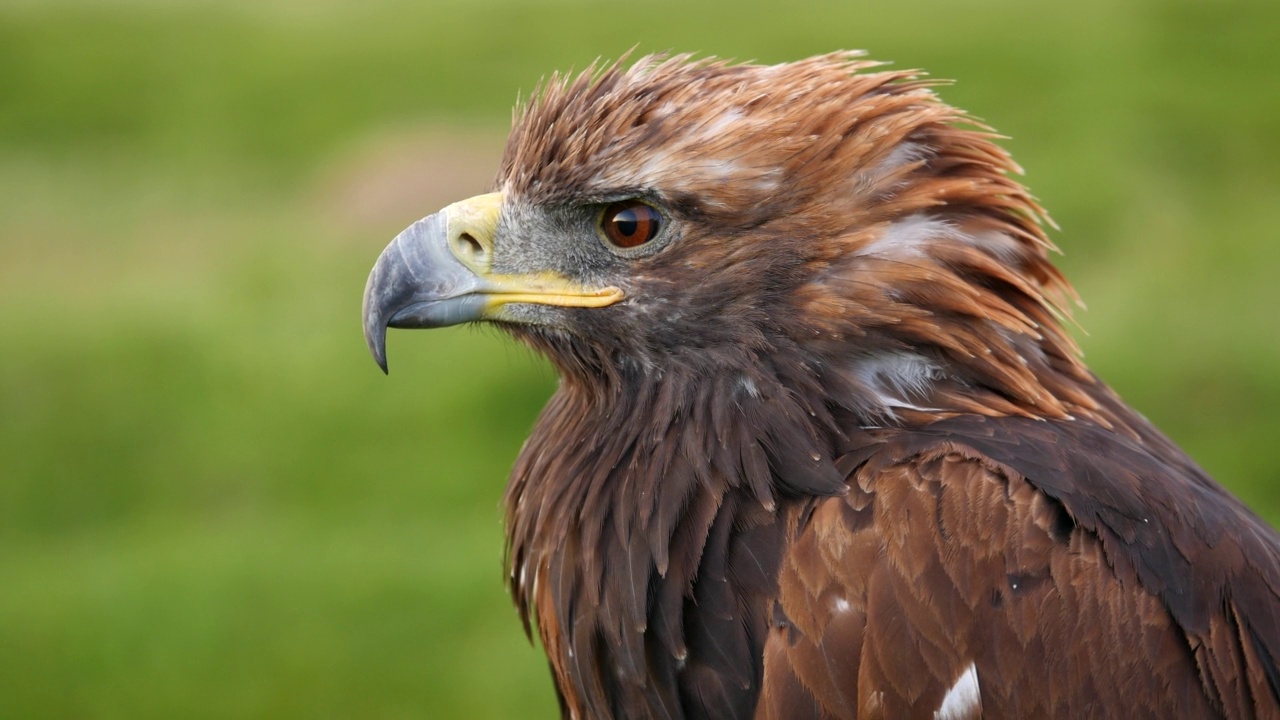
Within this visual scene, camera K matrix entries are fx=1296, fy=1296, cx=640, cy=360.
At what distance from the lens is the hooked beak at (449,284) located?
2.79 meters

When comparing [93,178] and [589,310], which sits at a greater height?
[93,178]

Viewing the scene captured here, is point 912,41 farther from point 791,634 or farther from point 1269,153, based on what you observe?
point 791,634

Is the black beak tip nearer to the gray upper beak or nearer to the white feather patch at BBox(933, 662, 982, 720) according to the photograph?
the gray upper beak

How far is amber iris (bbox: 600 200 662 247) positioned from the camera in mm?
2732

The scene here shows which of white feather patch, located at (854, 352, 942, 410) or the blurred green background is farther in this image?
the blurred green background

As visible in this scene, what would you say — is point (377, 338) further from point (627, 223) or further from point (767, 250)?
point (767, 250)

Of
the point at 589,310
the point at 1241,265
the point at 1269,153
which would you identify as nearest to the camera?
the point at 589,310

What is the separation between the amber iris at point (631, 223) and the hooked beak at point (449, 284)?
0.36ft

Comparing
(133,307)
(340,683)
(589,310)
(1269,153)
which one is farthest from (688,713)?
(1269,153)

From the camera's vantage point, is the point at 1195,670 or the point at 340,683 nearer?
the point at 1195,670

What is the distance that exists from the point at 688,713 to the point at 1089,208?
7668mm

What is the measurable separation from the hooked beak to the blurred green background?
3.37m

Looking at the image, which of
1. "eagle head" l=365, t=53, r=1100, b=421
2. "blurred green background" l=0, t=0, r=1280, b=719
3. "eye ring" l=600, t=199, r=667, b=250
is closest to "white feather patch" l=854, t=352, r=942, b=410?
"eagle head" l=365, t=53, r=1100, b=421

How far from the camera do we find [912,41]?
38.3 feet
